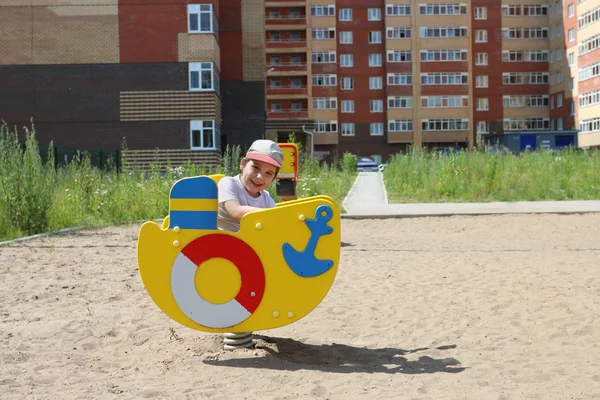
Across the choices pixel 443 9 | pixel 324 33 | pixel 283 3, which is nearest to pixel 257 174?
pixel 283 3

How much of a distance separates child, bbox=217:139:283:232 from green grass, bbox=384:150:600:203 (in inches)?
693

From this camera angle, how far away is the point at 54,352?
17.4 ft

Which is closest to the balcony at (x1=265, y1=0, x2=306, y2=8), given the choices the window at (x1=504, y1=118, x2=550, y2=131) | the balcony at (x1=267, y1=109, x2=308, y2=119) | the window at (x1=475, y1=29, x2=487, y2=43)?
the balcony at (x1=267, y1=109, x2=308, y2=119)

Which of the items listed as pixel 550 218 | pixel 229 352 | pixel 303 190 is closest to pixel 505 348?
pixel 229 352

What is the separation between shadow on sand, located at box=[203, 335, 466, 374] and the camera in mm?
4777

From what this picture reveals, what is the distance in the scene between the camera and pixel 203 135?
37812mm

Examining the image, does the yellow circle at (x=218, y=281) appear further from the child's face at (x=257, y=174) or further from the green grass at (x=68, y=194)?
the green grass at (x=68, y=194)

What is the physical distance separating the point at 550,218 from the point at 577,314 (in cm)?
1059

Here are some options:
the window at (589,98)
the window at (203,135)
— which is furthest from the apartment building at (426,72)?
the window at (203,135)

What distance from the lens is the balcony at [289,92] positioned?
250 ft

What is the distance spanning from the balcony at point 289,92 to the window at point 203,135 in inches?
1520

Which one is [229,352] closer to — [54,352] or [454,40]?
[54,352]

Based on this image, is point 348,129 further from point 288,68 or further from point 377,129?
point 288,68

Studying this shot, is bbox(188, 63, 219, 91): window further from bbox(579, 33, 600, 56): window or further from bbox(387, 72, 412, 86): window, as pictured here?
bbox(387, 72, 412, 86): window
